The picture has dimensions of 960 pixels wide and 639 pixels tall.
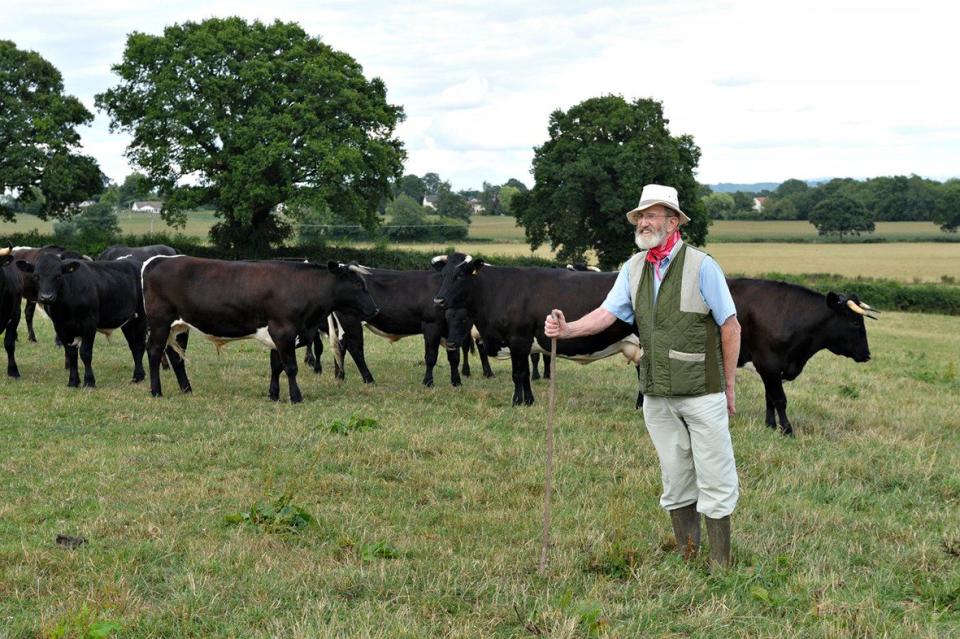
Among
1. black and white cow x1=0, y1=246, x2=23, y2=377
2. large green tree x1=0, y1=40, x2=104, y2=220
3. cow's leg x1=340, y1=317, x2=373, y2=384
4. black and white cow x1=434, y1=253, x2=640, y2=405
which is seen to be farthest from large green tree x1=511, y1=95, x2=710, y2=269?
black and white cow x1=0, y1=246, x2=23, y2=377

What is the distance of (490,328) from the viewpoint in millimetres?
12938

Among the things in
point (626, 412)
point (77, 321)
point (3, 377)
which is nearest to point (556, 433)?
point (626, 412)

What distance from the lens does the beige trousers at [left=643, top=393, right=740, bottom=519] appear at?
18.8ft

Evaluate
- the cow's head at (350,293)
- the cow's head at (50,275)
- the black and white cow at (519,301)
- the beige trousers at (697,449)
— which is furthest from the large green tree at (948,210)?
the beige trousers at (697,449)

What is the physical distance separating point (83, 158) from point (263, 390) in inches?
1596

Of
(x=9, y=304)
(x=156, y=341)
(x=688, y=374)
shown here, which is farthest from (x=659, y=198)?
(x=9, y=304)

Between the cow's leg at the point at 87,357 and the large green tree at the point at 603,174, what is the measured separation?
132 ft

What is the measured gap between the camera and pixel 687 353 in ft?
18.8

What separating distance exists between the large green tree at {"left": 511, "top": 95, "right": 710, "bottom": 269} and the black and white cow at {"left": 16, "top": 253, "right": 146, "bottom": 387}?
128 ft

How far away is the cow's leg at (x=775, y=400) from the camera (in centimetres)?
1078

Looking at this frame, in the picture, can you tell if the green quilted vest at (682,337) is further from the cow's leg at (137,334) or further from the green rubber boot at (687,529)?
the cow's leg at (137,334)

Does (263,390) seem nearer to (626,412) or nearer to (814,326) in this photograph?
(626,412)

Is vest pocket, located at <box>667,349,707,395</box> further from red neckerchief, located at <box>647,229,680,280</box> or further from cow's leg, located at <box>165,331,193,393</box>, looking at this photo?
cow's leg, located at <box>165,331,193,393</box>

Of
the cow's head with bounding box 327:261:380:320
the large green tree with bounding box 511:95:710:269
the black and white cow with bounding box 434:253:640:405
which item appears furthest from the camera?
the large green tree with bounding box 511:95:710:269
